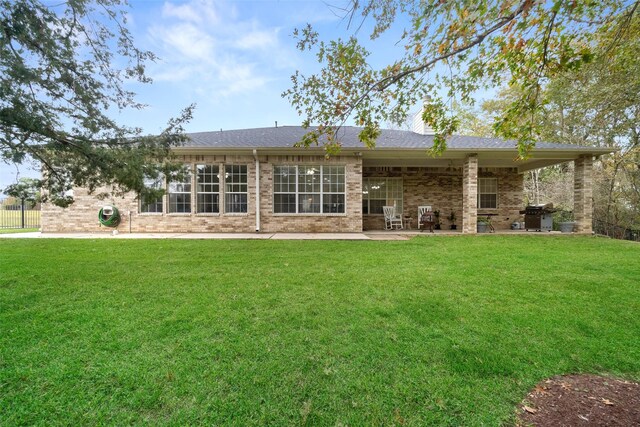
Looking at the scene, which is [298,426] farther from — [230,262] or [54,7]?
[54,7]

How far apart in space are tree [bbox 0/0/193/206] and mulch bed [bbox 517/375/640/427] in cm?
575

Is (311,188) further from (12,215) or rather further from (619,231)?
(12,215)

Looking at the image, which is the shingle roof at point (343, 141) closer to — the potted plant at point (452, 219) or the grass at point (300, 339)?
the potted plant at point (452, 219)

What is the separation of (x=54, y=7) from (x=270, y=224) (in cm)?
791

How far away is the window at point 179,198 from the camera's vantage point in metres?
11.0

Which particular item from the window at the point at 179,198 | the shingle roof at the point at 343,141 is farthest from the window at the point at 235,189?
the window at the point at 179,198

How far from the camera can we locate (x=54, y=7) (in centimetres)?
407

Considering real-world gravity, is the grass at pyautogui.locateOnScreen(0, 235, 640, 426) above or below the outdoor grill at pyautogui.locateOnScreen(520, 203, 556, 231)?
below

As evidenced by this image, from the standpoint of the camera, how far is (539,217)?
1191cm

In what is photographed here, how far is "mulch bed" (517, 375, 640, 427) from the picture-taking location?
1810 millimetres

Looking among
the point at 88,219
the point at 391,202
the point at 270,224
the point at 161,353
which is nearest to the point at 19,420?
the point at 161,353

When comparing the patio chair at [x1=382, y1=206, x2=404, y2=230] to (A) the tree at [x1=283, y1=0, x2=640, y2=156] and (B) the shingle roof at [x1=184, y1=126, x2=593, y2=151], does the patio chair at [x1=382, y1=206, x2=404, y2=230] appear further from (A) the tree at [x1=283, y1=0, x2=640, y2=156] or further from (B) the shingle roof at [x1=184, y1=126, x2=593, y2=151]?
(A) the tree at [x1=283, y1=0, x2=640, y2=156]

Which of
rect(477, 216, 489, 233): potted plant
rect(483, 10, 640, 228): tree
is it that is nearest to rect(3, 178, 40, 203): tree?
rect(477, 216, 489, 233): potted plant

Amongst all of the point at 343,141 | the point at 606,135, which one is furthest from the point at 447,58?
the point at 606,135
